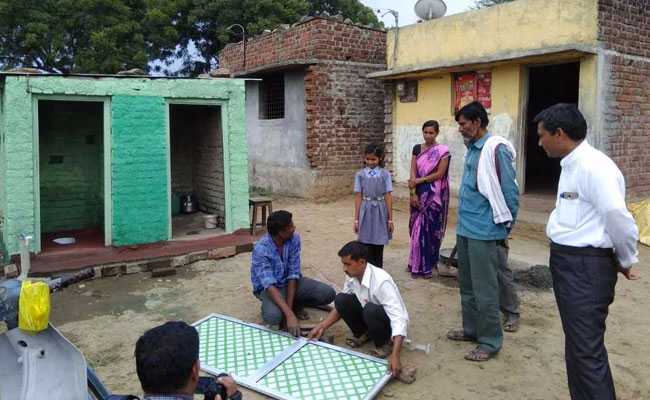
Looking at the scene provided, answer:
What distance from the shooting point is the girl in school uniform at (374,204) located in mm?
5242

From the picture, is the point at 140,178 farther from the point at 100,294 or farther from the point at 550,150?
the point at 550,150

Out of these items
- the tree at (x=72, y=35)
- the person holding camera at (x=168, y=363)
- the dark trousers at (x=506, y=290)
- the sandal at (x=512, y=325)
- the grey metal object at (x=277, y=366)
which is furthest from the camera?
the tree at (x=72, y=35)

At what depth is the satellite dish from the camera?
9953mm

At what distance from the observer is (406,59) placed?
984 cm

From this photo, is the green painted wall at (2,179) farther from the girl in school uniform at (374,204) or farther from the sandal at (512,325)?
the sandal at (512,325)

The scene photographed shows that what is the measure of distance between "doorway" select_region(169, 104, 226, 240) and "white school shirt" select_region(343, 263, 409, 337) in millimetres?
4046

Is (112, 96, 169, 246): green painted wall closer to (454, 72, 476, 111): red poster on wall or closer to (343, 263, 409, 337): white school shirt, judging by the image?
(343, 263, 409, 337): white school shirt

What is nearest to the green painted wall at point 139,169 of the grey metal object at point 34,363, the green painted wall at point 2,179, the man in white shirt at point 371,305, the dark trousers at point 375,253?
the green painted wall at point 2,179

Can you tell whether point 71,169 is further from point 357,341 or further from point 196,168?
point 357,341

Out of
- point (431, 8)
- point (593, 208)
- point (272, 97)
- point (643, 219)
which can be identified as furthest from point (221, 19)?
point (593, 208)

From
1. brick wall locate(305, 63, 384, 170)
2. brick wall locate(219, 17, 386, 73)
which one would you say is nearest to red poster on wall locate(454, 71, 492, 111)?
brick wall locate(305, 63, 384, 170)

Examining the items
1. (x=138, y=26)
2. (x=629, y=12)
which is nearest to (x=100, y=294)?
(x=629, y=12)

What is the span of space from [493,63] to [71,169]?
Result: 21.4 feet

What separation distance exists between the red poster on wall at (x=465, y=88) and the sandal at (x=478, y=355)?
5.79 meters
